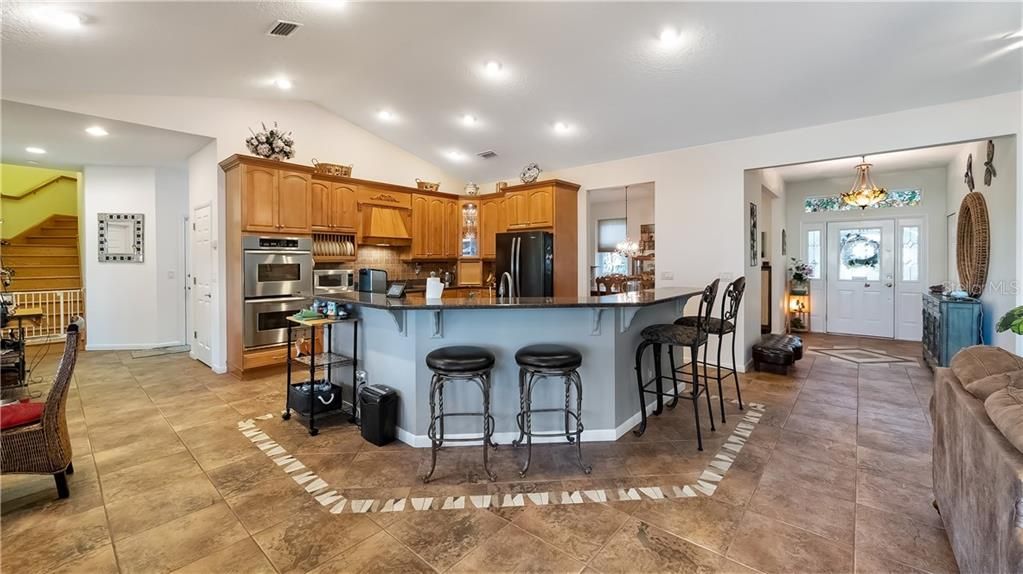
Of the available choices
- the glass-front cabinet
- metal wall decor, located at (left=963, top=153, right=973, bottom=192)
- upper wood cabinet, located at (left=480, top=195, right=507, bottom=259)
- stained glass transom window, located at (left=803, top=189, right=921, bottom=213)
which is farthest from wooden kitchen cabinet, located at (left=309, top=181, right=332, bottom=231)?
metal wall decor, located at (left=963, top=153, right=973, bottom=192)

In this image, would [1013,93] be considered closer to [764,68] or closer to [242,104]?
[764,68]

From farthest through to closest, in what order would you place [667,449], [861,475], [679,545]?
[667,449], [861,475], [679,545]

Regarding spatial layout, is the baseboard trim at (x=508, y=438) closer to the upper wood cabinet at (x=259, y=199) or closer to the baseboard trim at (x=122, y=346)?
the upper wood cabinet at (x=259, y=199)

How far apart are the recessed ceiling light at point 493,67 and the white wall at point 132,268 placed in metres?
5.60

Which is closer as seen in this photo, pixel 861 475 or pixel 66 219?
pixel 861 475

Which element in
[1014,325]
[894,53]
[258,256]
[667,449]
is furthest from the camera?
[258,256]

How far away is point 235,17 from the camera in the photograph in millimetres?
3260

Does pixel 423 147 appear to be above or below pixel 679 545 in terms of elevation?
above

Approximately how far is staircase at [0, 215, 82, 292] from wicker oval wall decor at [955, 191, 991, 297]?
1265cm

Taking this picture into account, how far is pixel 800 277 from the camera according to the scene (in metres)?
7.75

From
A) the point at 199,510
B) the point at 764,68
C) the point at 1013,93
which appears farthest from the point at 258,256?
the point at 1013,93

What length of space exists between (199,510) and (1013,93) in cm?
658

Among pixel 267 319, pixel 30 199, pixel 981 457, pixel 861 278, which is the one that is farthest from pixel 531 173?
pixel 30 199

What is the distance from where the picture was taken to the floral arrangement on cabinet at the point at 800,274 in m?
7.78
